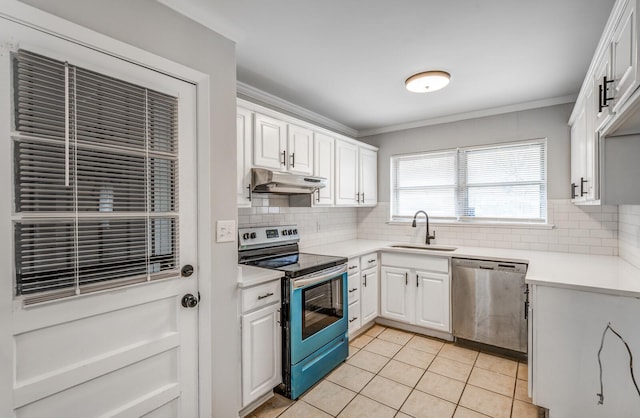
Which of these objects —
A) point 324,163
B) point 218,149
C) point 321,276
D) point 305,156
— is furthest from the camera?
point 324,163

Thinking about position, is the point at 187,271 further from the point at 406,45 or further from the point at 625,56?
the point at 625,56

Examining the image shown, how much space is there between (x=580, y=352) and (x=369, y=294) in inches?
71.5

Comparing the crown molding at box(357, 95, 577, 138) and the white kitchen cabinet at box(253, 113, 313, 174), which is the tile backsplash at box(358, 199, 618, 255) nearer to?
the crown molding at box(357, 95, 577, 138)

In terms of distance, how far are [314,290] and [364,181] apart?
193 centimetres

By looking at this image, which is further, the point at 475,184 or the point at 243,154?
the point at 475,184

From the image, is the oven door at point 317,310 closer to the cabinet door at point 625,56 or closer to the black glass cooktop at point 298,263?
the black glass cooktop at point 298,263

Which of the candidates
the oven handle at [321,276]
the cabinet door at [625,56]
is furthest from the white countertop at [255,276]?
the cabinet door at [625,56]

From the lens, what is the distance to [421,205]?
3.99 m

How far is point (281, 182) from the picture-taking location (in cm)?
245

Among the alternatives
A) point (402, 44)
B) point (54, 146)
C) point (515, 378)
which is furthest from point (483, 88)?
point (54, 146)

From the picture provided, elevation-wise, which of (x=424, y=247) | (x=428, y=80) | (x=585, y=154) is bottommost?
(x=424, y=247)

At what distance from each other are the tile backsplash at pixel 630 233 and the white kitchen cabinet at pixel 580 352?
2.73ft

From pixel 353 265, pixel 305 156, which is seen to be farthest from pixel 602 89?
pixel 353 265

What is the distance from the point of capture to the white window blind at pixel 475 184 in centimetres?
330
